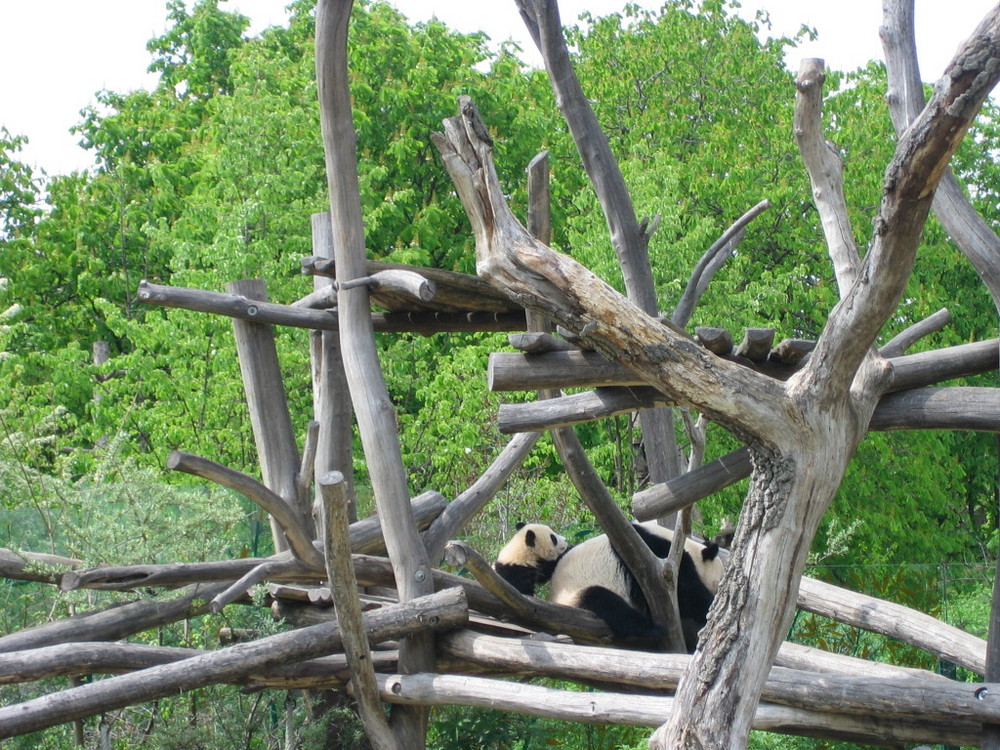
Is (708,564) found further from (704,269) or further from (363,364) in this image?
(363,364)

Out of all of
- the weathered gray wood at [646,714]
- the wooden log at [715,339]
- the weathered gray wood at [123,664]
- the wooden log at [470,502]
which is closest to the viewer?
the wooden log at [715,339]

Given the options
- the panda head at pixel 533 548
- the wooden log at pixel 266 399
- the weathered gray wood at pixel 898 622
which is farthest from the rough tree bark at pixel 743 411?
the panda head at pixel 533 548

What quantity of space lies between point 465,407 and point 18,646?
6.71 m

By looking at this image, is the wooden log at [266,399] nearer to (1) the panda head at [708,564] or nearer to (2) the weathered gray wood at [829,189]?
(1) the panda head at [708,564]

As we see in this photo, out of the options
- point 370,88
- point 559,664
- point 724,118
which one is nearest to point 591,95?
point 724,118

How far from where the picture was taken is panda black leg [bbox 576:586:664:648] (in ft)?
19.1

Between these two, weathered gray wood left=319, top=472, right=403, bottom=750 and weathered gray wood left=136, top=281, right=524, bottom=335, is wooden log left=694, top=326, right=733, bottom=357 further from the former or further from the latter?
weathered gray wood left=136, top=281, right=524, bottom=335

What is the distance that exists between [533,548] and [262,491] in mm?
2314

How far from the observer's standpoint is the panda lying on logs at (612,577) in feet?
19.4

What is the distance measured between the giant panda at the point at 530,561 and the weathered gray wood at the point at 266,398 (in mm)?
1433

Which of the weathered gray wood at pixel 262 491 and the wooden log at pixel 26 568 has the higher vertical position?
the weathered gray wood at pixel 262 491

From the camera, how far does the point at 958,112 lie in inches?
106

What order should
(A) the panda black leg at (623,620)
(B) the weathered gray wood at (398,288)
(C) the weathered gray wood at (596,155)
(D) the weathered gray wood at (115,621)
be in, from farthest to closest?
(A) the panda black leg at (623,620), (C) the weathered gray wood at (596,155), (D) the weathered gray wood at (115,621), (B) the weathered gray wood at (398,288)

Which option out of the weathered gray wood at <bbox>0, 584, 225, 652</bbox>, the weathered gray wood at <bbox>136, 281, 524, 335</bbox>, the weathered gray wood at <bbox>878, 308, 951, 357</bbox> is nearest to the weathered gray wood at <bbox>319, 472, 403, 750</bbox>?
the weathered gray wood at <bbox>0, 584, 225, 652</bbox>
